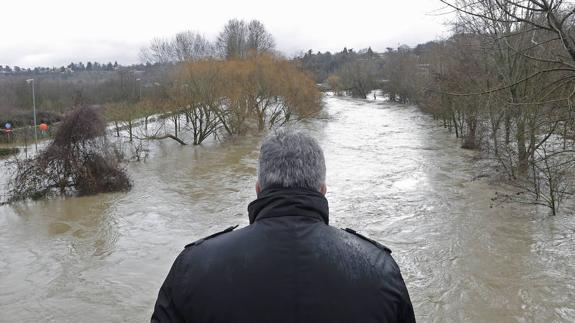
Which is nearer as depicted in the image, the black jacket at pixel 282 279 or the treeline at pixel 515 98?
the black jacket at pixel 282 279

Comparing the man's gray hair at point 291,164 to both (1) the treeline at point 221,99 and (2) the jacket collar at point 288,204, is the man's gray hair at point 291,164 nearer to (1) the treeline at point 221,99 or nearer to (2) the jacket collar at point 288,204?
(2) the jacket collar at point 288,204

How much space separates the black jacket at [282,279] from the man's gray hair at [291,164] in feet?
0.46

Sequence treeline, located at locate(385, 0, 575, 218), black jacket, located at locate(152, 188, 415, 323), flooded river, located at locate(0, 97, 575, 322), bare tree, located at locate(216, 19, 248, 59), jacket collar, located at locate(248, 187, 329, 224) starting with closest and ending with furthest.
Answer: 1. black jacket, located at locate(152, 188, 415, 323)
2. jacket collar, located at locate(248, 187, 329, 224)
3. flooded river, located at locate(0, 97, 575, 322)
4. treeline, located at locate(385, 0, 575, 218)
5. bare tree, located at locate(216, 19, 248, 59)

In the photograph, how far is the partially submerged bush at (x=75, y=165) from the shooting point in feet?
57.9

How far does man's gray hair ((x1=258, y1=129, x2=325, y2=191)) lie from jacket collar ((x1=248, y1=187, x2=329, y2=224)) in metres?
0.04

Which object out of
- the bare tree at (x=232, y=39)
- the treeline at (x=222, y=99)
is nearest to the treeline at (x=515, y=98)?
the treeline at (x=222, y=99)

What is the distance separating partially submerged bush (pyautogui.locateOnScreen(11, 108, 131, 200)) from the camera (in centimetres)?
1764

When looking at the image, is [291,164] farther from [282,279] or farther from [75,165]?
[75,165]

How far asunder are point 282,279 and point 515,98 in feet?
56.0

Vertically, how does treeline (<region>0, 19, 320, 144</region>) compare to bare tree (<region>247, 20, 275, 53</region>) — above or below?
below

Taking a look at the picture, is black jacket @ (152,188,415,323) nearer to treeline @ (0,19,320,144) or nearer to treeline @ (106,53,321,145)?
treeline @ (0,19,320,144)

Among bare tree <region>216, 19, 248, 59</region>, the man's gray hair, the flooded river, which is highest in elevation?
bare tree <region>216, 19, 248, 59</region>

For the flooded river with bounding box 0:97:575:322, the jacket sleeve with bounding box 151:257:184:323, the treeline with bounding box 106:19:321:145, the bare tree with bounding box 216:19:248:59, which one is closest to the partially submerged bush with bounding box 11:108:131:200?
the flooded river with bounding box 0:97:575:322

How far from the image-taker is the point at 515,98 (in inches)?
653
